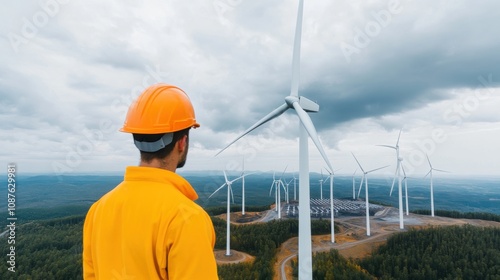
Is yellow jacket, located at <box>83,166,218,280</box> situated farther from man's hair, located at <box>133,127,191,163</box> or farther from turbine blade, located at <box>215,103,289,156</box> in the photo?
turbine blade, located at <box>215,103,289,156</box>

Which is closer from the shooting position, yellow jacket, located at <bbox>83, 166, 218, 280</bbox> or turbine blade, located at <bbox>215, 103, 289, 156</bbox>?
yellow jacket, located at <bbox>83, 166, 218, 280</bbox>

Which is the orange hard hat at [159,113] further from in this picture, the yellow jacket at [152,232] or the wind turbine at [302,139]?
the wind turbine at [302,139]

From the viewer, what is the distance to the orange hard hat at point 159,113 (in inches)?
91.7

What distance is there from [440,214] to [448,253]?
42.2m

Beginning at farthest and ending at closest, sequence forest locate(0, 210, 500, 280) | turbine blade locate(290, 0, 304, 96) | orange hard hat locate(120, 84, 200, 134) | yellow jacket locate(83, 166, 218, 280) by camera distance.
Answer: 1. forest locate(0, 210, 500, 280)
2. turbine blade locate(290, 0, 304, 96)
3. orange hard hat locate(120, 84, 200, 134)
4. yellow jacket locate(83, 166, 218, 280)

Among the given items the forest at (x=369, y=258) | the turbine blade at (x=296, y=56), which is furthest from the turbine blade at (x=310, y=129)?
the forest at (x=369, y=258)

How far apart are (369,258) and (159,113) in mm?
40153

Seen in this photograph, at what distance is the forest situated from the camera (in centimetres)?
3012

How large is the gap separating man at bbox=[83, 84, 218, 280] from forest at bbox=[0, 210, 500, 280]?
99.1 feet

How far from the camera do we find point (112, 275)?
2184mm

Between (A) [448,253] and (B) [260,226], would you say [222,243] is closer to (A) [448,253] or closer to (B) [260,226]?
(B) [260,226]

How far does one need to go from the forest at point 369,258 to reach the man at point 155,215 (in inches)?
1190

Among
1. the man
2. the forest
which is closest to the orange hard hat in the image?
the man

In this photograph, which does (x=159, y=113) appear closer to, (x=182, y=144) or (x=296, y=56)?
(x=182, y=144)
